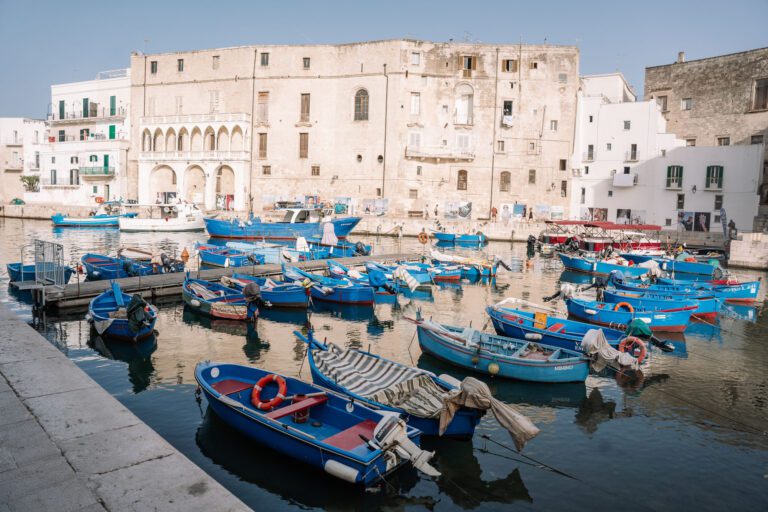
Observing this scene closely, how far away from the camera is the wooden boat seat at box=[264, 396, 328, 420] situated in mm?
8367

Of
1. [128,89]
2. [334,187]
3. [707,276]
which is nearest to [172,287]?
[707,276]

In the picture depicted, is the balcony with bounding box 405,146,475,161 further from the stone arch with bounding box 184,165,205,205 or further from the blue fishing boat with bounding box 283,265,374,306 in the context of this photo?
the blue fishing boat with bounding box 283,265,374,306

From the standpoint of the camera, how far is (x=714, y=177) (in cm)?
4219

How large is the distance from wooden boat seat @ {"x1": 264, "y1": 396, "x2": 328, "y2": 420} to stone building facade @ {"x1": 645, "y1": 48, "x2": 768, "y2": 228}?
141 ft

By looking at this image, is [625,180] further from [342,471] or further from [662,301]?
[342,471]

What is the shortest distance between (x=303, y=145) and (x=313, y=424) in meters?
44.5

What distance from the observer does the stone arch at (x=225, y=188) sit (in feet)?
171

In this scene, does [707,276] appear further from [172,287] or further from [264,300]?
[172,287]

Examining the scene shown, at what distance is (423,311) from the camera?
65.7 feet

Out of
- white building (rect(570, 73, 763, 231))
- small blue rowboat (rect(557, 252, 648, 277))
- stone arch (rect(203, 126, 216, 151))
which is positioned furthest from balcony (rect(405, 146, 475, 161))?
small blue rowboat (rect(557, 252, 648, 277))

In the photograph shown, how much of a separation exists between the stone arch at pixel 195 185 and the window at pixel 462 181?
22.9m

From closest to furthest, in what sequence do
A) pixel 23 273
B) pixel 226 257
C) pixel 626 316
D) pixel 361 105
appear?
pixel 626 316 < pixel 23 273 < pixel 226 257 < pixel 361 105

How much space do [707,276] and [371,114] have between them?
29028 millimetres

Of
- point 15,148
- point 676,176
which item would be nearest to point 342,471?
point 676,176
